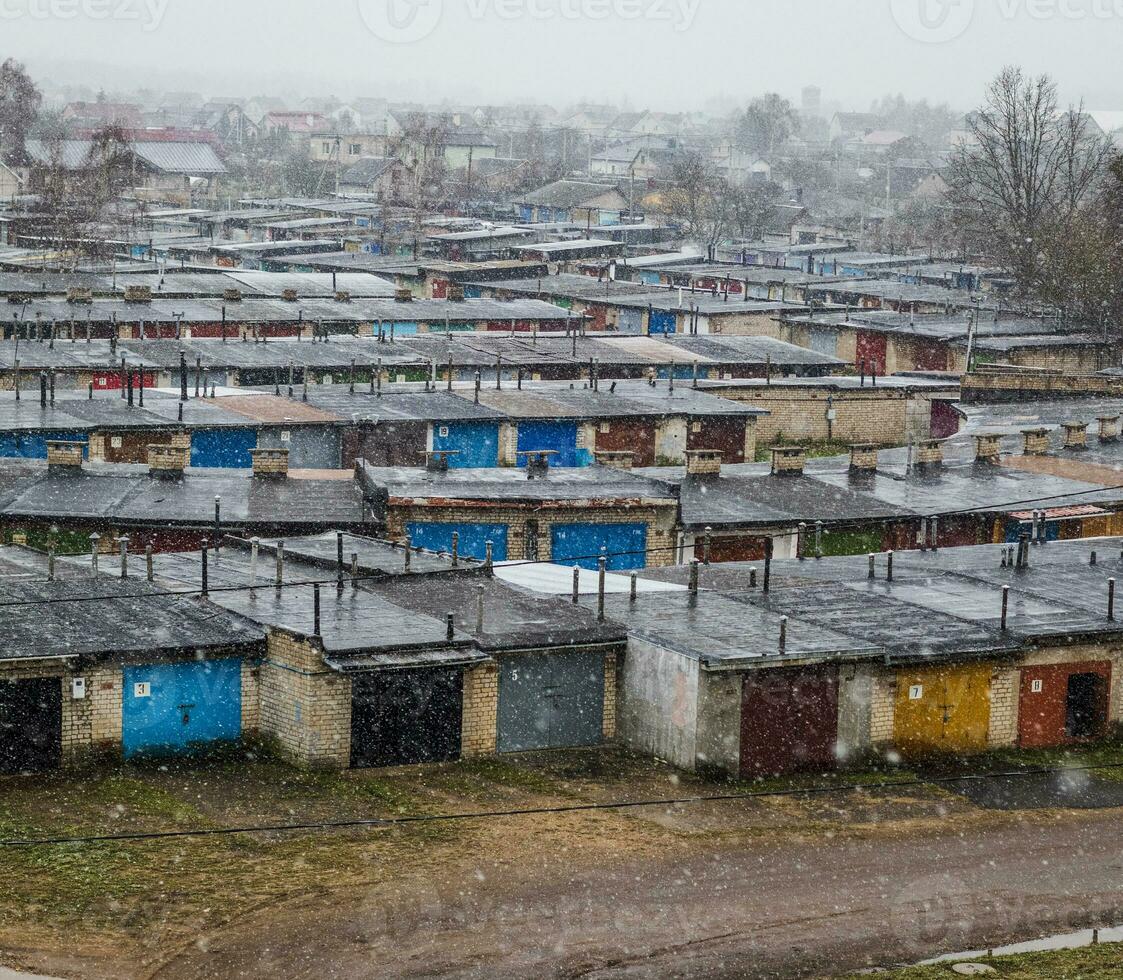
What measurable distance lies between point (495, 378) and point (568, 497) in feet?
71.6

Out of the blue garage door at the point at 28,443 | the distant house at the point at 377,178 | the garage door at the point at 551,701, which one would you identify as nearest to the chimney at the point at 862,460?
the garage door at the point at 551,701

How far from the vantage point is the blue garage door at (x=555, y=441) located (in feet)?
156

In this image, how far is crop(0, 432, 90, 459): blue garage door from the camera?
135 ft

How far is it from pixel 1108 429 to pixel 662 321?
99.2ft

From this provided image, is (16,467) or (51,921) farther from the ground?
(16,467)

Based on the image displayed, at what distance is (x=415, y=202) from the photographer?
408ft

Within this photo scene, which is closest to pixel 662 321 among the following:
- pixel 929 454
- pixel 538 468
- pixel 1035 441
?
pixel 1035 441

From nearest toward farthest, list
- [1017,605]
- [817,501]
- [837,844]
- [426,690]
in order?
[837,844] < [426,690] < [1017,605] < [817,501]

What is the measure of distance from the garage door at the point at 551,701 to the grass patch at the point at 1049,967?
8.01 metres

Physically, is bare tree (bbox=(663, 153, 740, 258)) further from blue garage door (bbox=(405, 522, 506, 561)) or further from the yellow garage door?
the yellow garage door

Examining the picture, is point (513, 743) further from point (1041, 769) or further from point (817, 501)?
point (817, 501)

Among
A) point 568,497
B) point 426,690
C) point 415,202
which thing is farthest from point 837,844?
point 415,202

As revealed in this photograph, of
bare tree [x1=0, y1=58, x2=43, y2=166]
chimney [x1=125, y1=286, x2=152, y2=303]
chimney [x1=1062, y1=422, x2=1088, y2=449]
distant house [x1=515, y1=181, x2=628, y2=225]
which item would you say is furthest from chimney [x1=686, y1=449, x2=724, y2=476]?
bare tree [x1=0, y1=58, x2=43, y2=166]

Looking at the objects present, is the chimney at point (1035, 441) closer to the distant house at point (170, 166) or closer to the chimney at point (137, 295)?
the chimney at point (137, 295)
